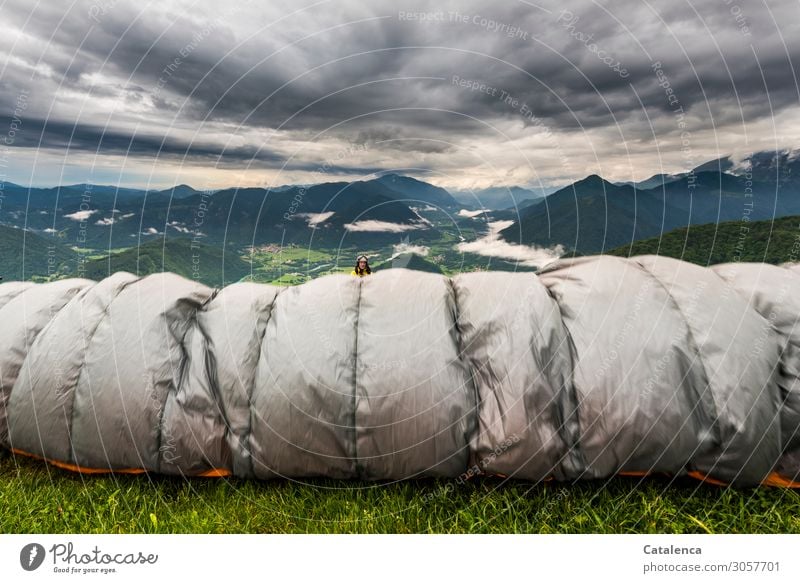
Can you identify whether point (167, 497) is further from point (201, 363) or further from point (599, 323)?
point (599, 323)

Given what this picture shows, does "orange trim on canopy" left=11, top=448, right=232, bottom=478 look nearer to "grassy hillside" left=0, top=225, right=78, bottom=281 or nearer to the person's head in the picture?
"grassy hillside" left=0, top=225, right=78, bottom=281

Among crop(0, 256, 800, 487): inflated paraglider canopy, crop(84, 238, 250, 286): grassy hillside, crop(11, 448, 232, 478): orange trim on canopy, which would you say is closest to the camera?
crop(0, 256, 800, 487): inflated paraglider canopy

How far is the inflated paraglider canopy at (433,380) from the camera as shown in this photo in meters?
1.60

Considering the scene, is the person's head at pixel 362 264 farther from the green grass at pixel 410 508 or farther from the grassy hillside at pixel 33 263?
the grassy hillside at pixel 33 263

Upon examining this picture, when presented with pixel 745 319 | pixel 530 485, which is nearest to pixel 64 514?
pixel 530 485

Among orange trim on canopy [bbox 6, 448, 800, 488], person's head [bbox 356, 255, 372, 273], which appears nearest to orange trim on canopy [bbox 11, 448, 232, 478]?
orange trim on canopy [bbox 6, 448, 800, 488]

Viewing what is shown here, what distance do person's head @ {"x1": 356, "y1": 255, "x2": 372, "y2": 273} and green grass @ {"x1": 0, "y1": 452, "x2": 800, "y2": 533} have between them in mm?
1351

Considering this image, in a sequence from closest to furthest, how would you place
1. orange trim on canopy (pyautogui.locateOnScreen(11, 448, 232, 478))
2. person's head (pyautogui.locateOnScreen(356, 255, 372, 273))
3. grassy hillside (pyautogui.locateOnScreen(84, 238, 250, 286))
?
orange trim on canopy (pyautogui.locateOnScreen(11, 448, 232, 478)) → grassy hillside (pyautogui.locateOnScreen(84, 238, 250, 286)) → person's head (pyautogui.locateOnScreen(356, 255, 372, 273))

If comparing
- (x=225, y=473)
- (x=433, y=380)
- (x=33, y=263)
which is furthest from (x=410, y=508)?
(x=33, y=263)

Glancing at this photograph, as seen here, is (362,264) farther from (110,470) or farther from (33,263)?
(33,263)

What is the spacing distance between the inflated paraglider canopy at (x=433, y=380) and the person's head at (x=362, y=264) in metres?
0.68

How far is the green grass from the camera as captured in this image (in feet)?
5.35

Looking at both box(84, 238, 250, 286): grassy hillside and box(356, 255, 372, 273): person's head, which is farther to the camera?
box(356, 255, 372, 273): person's head

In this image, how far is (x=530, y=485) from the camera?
1700 mm
